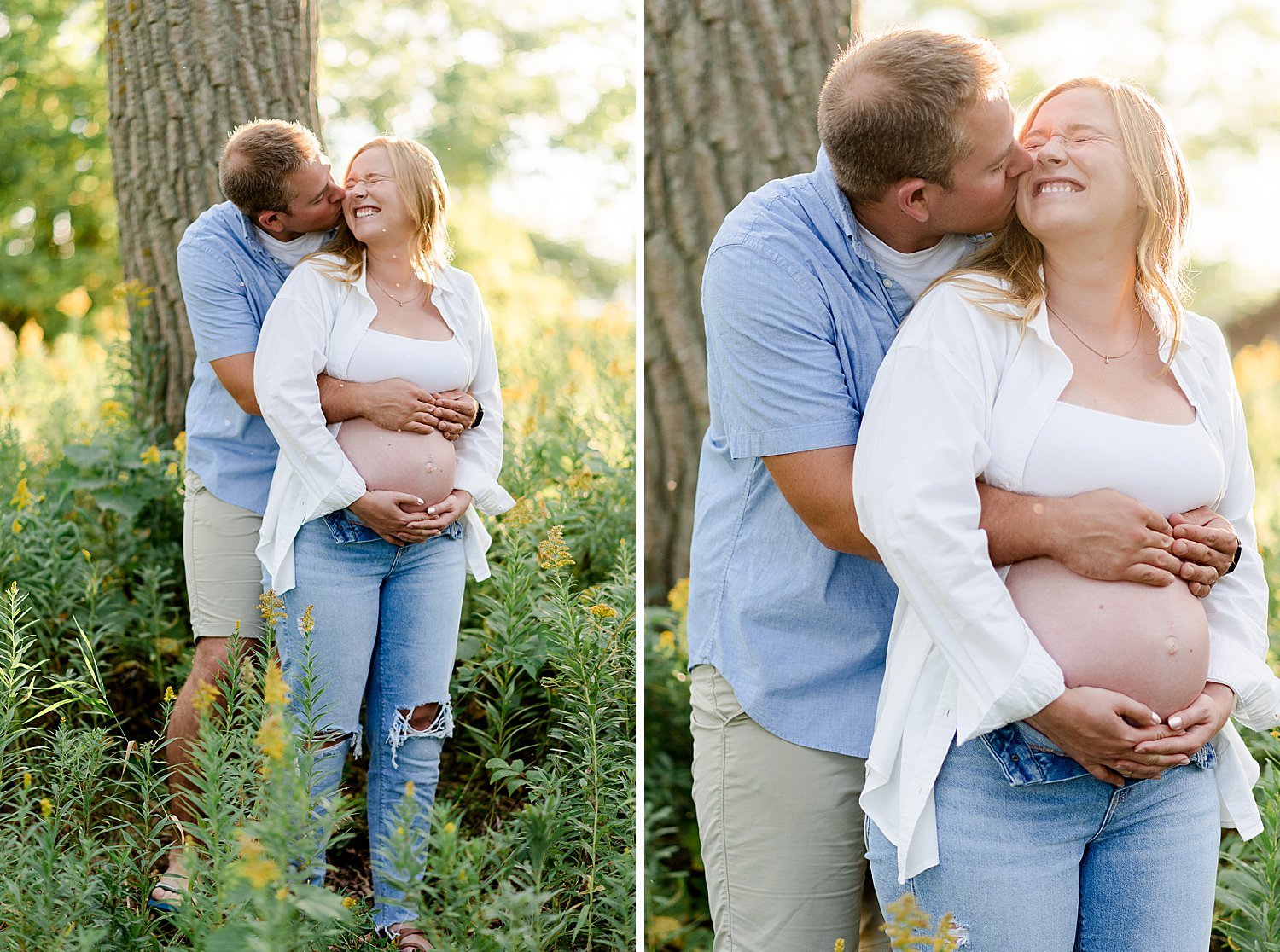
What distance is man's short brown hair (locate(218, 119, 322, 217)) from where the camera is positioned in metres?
2.43

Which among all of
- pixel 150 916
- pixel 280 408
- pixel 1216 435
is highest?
pixel 1216 435

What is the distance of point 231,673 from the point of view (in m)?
2.08

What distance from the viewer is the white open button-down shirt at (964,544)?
156cm

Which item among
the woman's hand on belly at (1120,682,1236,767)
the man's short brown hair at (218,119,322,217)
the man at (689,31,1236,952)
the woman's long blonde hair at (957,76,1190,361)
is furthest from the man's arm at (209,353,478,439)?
the woman's hand on belly at (1120,682,1236,767)

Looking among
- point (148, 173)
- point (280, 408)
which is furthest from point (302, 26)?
point (280, 408)

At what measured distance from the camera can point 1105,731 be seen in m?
1.54

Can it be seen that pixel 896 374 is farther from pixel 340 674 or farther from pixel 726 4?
pixel 726 4

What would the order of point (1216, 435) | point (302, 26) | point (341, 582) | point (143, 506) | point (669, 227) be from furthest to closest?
point (669, 227)
point (143, 506)
point (302, 26)
point (341, 582)
point (1216, 435)

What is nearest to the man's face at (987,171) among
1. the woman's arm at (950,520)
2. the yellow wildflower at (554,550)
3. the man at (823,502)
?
the man at (823,502)

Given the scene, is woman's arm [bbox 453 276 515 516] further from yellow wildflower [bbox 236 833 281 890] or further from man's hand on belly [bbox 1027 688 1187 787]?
man's hand on belly [bbox 1027 688 1187 787]

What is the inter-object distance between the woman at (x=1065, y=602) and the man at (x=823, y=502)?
74mm

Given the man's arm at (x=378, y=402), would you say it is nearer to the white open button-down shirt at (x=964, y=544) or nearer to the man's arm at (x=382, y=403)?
the man's arm at (x=382, y=403)

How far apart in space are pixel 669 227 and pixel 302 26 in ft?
3.76

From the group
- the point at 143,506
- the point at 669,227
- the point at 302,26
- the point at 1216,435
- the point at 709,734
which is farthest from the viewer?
the point at 669,227
